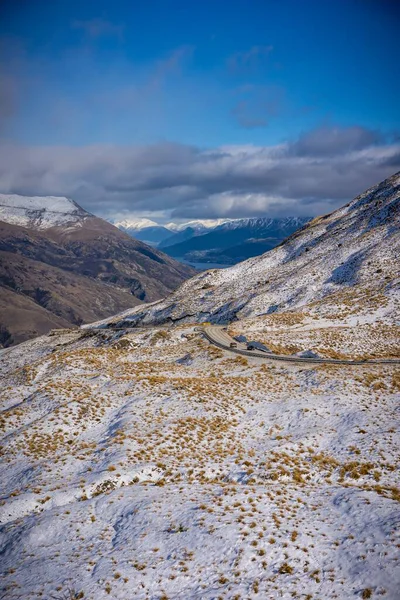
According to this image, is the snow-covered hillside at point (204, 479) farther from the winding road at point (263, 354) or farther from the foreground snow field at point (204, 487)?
the winding road at point (263, 354)

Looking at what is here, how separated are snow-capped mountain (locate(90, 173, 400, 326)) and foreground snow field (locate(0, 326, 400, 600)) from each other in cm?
3876

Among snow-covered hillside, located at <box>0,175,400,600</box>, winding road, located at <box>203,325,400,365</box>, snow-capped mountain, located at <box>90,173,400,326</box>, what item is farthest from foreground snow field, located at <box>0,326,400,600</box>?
snow-capped mountain, located at <box>90,173,400,326</box>

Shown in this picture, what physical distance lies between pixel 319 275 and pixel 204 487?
77.0m

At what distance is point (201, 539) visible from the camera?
1455cm

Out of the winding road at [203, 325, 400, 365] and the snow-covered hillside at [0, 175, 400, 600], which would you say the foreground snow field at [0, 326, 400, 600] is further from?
the winding road at [203, 325, 400, 365]

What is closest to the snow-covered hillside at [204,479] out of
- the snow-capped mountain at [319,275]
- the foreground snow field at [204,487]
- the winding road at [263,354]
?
the foreground snow field at [204,487]

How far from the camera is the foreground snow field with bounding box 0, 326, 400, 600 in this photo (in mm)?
12883

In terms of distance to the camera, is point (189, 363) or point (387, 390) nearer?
point (387, 390)

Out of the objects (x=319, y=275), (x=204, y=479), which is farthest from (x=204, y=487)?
(x=319, y=275)

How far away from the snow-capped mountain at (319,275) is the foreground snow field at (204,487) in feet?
127

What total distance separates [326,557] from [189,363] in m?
33.3

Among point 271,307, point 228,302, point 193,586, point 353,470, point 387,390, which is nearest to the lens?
point 193,586

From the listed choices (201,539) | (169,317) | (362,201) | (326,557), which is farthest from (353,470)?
(362,201)

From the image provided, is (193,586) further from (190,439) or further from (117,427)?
(117,427)
